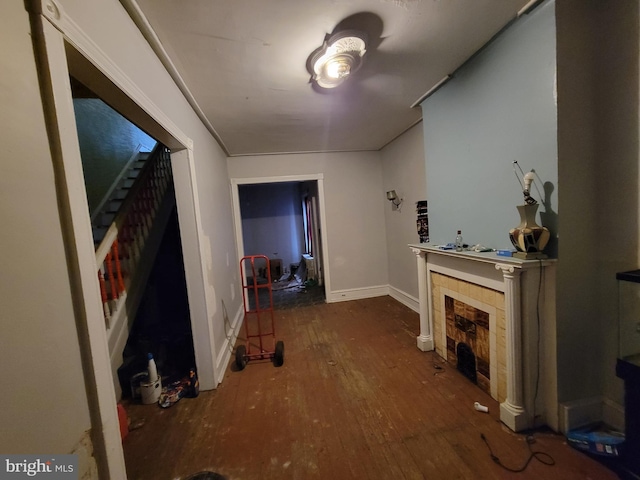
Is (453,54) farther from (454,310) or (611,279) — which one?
(454,310)

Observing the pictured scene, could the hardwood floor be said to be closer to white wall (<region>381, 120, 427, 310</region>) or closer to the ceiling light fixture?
white wall (<region>381, 120, 427, 310</region>)

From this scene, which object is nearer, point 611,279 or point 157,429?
point 611,279

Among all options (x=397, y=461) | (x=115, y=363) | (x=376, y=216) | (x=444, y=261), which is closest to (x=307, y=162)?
(x=376, y=216)

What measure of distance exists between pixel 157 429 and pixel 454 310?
2459 millimetres

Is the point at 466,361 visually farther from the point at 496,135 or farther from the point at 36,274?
the point at 36,274

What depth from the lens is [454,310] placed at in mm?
2205

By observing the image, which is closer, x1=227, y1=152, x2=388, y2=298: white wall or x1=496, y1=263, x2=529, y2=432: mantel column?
x1=496, y1=263, x2=529, y2=432: mantel column

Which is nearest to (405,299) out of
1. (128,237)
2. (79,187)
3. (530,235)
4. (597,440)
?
(597,440)

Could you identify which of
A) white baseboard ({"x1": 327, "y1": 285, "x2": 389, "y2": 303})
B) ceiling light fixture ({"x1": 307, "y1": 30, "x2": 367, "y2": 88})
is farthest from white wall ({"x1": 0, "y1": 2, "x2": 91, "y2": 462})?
white baseboard ({"x1": 327, "y1": 285, "x2": 389, "y2": 303})

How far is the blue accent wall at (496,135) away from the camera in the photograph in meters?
1.45

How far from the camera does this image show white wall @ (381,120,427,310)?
127 inches

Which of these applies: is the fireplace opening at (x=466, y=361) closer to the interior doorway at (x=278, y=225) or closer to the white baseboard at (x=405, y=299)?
the white baseboard at (x=405, y=299)

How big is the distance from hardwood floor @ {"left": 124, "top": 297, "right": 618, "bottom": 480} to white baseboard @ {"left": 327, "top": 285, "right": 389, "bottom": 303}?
64.2 inches

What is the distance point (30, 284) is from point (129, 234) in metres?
2.31
